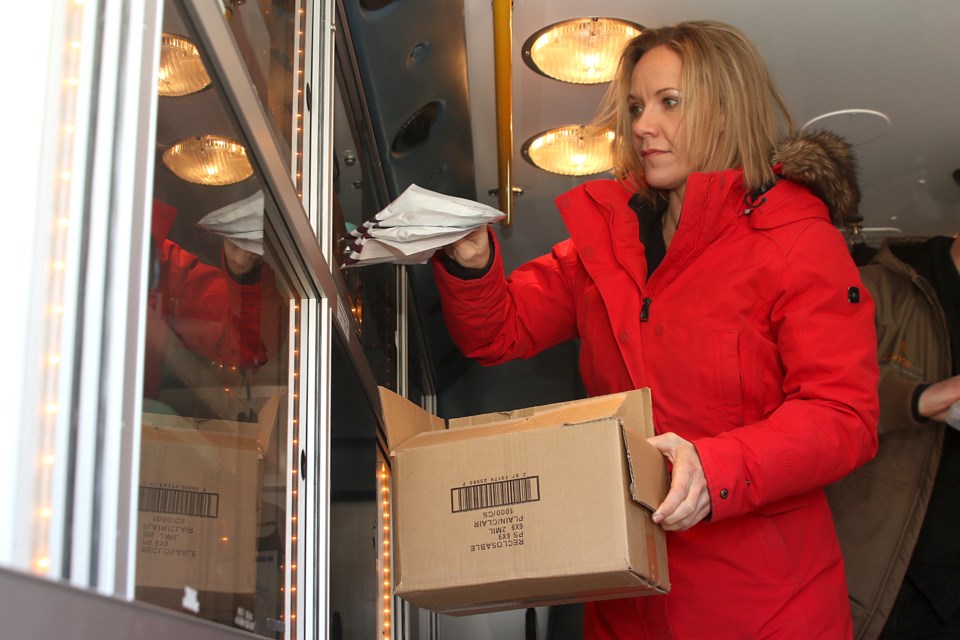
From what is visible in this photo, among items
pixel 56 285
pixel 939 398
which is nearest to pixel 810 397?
pixel 939 398

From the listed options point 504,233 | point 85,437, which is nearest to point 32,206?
point 85,437

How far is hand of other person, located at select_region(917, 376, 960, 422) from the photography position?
2.44m

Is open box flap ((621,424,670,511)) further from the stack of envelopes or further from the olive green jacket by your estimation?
the olive green jacket

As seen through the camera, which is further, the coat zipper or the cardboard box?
the coat zipper

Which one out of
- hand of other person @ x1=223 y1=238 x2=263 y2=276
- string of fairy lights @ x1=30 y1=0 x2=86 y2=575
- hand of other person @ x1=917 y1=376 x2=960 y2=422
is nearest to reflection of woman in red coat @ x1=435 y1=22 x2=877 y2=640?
hand of other person @ x1=917 y1=376 x2=960 y2=422

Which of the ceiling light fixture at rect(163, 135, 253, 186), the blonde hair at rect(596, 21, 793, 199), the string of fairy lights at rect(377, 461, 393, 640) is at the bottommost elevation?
the string of fairy lights at rect(377, 461, 393, 640)

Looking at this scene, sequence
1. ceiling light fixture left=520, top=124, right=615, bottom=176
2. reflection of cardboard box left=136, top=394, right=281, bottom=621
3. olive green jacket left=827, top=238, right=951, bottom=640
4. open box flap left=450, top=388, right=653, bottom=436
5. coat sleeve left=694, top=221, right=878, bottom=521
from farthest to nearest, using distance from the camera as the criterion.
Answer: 1. ceiling light fixture left=520, top=124, right=615, bottom=176
2. olive green jacket left=827, top=238, right=951, bottom=640
3. coat sleeve left=694, top=221, right=878, bottom=521
4. open box flap left=450, top=388, right=653, bottom=436
5. reflection of cardboard box left=136, top=394, right=281, bottom=621

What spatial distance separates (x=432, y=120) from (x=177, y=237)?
6.10ft

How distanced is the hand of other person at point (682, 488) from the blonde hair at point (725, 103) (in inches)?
25.8

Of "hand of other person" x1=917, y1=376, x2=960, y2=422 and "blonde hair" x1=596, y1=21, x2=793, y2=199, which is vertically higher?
"blonde hair" x1=596, y1=21, x2=793, y2=199

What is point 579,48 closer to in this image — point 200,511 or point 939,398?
point 939,398

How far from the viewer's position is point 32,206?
675mm

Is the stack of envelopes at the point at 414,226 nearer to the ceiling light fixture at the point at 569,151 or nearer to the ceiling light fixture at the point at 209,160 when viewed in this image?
the ceiling light fixture at the point at 209,160

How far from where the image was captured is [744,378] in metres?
1.95
